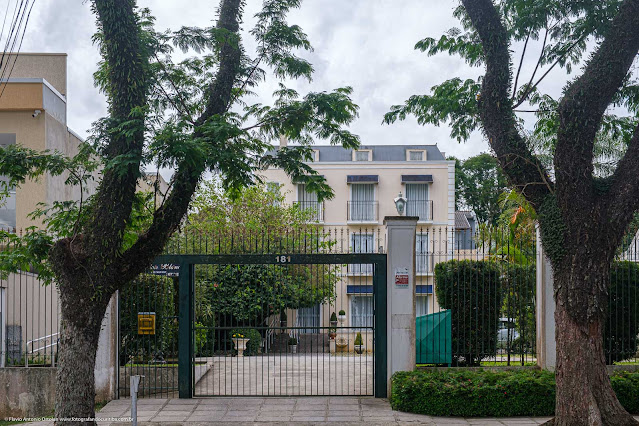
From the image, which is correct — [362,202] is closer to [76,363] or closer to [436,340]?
[436,340]

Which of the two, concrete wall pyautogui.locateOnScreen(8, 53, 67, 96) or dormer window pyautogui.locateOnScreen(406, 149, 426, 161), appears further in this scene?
dormer window pyautogui.locateOnScreen(406, 149, 426, 161)

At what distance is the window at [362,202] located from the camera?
118 feet

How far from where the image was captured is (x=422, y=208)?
1432 inches

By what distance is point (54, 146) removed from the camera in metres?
20.7

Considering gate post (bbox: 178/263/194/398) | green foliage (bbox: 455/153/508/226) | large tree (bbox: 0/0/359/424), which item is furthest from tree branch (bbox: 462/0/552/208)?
green foliage (bbox: 455/153/508/226)

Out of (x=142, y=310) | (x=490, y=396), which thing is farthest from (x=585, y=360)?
(x=142, y=310)

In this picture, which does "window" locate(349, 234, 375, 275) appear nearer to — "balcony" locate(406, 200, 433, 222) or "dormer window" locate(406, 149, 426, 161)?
"balcony" locate(406, 200, 433, 222)

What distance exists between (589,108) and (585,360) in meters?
3.37

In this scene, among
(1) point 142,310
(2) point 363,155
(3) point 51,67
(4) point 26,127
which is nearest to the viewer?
(1) point 142,310

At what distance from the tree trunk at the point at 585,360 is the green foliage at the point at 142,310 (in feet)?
22.4

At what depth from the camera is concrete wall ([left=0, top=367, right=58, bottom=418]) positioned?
12289 mm

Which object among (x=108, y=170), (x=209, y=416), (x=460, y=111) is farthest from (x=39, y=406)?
(x=460, y=111)

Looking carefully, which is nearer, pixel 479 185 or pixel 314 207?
pixel 314 207

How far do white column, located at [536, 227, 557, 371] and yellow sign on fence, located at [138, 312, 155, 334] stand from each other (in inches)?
277
